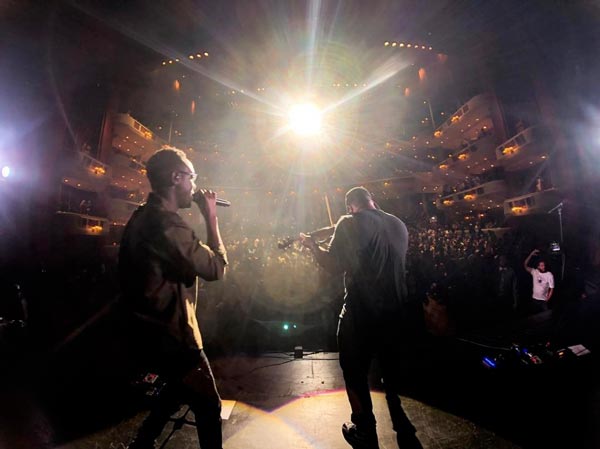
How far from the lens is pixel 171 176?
1581 millimetres

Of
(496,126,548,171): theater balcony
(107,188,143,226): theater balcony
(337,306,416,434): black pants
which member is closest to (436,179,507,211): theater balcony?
(496,126,548,171): theater balcony

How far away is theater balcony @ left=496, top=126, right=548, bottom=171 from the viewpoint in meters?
13.7

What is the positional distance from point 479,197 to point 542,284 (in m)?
16.8

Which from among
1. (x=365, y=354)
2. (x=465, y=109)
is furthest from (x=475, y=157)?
(x=365, y=354)

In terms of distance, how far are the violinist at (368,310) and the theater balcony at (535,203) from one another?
15.7 m

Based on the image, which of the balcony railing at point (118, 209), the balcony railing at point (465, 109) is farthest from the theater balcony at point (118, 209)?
the balcony railing at point (465, 109)

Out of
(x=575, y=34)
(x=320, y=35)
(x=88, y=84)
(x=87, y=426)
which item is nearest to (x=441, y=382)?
(x=87, y=426)

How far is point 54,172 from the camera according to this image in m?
12.3

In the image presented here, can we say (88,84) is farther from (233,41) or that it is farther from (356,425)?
(356,425)

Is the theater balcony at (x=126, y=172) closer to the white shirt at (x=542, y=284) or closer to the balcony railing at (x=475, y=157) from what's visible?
the white shirt at (x=542, y=284)

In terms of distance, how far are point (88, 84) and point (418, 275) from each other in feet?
57.8

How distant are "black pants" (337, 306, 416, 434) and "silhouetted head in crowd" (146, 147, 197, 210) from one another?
5.23 ft

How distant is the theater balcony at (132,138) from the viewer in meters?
17.0

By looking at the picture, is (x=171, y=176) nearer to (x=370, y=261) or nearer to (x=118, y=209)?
(x=370, y=261)
